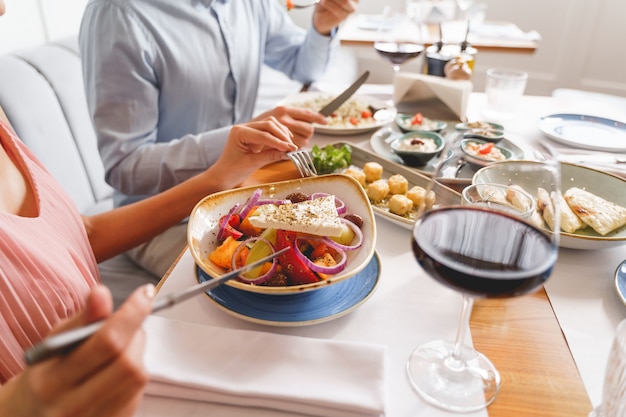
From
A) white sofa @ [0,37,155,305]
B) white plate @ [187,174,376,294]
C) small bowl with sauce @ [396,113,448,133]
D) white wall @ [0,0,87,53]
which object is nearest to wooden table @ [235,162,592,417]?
white plate @ [187,174,376,294]

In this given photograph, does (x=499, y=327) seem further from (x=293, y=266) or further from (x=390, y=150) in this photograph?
(x=390, y=150)

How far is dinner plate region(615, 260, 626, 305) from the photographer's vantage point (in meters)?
0.72

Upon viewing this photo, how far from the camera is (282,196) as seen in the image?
896 millimetres

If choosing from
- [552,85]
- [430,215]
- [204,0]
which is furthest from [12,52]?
[552,85]

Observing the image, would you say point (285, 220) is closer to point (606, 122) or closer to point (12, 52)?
point (606, 122)

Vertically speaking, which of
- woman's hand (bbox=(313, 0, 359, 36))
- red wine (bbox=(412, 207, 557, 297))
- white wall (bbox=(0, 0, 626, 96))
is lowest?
white wall (bbox=(0, 0, 626, 96))

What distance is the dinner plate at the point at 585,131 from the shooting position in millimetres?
1333

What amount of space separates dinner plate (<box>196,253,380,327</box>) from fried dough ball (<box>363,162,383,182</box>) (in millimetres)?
418

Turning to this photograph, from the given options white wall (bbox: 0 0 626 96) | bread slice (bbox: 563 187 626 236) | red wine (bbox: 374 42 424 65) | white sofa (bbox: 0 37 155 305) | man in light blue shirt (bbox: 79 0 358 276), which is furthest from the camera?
white wall (bbox: 0 0 626 96)

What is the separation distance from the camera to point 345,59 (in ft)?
12.4

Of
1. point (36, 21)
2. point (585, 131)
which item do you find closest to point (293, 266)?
point (585, 131)

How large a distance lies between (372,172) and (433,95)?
0.54 m

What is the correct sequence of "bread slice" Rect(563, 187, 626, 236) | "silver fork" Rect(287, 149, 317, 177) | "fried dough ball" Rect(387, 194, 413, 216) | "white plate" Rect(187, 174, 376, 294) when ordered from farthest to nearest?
"silver fork" Rect(287, 149, 317, 177) → "fried dough ball" Rect(387, 194, 413, 216) → "bread slice" Rect(563, 187, 626, 236) → "white plate" Rect(187, 174, 376, 294)

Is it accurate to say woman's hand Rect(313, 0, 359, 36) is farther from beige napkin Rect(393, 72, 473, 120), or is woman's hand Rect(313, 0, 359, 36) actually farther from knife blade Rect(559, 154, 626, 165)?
knife blade Rect(559, 154, 626, 165)
